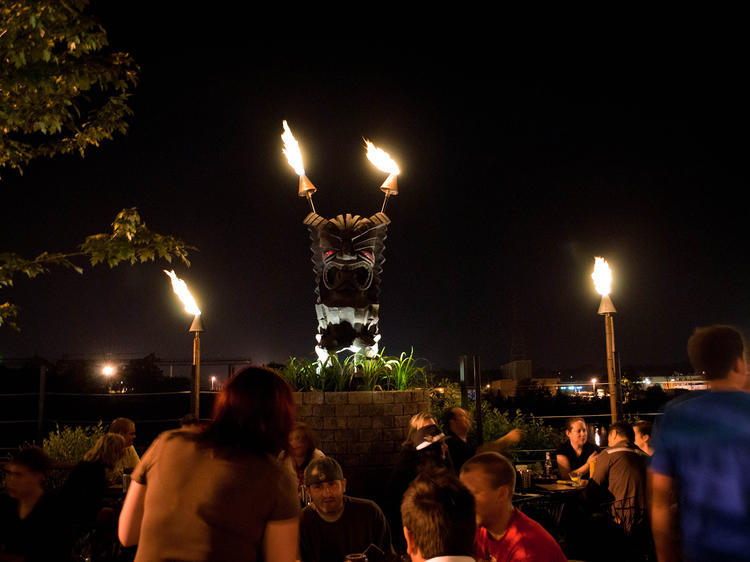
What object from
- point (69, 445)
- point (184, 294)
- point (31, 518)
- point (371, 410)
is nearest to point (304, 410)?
point (371, 410)

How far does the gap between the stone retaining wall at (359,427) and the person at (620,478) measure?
370 centimetres

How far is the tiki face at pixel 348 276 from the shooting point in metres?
10.2

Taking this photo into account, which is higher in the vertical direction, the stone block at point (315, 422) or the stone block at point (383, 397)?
the stone block at point (383, 397)

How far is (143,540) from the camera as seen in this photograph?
6.79 feet

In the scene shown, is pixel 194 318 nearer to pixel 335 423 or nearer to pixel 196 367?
pixel 196 367

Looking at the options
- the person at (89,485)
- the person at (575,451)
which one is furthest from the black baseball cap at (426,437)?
the person at (89,485)

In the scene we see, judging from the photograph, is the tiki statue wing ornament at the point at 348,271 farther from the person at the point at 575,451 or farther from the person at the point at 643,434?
the person at the point at 643,434

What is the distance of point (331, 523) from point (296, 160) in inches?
308

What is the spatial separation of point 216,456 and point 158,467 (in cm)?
25

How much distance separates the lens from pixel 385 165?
10.5 m

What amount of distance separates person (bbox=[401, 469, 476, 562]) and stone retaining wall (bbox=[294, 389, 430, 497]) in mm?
6682

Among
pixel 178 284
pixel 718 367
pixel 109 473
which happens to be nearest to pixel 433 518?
pixel 718 367

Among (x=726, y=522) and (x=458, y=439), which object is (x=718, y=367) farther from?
(x=458, y=439)

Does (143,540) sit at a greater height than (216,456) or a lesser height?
lesser
